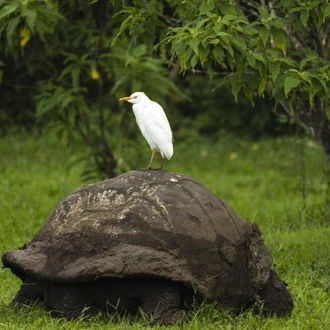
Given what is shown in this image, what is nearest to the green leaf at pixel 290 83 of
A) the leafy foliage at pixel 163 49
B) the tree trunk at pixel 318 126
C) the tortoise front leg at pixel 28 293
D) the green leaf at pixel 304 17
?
the leafy foliage at pixel 163 49

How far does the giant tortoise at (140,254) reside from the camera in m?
5.25

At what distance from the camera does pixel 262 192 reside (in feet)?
35.9

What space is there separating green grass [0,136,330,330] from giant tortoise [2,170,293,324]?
0.11 metres

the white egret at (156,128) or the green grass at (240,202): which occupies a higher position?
the white egret at (156,128)

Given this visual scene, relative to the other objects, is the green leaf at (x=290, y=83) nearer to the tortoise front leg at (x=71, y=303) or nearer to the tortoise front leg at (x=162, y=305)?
the tortoise front leg at (x=162, y=305)

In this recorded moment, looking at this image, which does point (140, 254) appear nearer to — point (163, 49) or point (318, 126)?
point (163, 49)

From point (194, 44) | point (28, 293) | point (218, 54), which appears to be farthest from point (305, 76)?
point (28, 293)

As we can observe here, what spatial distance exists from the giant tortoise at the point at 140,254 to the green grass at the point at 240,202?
0.37 ft

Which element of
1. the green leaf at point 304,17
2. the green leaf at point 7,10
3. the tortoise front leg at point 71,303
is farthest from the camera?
the green leaf at point 7,10

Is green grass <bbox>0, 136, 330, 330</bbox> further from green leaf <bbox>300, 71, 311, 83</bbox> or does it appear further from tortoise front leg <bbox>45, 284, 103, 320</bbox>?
green leaf <bbox>300, 71, 311, 83</bbox>

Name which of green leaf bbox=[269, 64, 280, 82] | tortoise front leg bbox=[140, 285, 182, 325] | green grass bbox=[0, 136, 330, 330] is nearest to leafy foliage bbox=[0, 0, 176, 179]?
green grass bbox=[0, 136, 330, 330]

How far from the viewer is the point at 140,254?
521 cm

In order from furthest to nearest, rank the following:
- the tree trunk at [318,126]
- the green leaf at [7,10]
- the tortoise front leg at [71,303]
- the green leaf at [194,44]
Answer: the tree trunk at [318,126], the green leaf at [7,10], the green leaf at [194,44], the tortoise front leg at [71,303]

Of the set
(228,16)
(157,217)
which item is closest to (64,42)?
(228,16)
